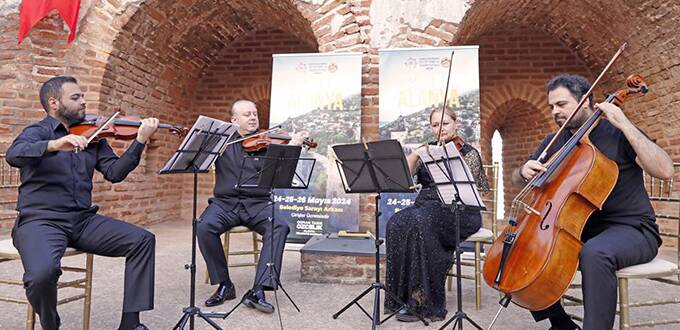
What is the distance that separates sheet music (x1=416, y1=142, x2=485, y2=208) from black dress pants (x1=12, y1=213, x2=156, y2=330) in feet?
5.12

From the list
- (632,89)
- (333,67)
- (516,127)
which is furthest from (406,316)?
(516,127)

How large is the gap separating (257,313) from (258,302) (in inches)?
2.6

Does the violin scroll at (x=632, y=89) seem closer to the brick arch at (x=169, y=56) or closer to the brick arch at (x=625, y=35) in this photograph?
the brick arch at (x=625, y=35)

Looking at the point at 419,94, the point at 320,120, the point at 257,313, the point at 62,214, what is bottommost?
the point at 257,313

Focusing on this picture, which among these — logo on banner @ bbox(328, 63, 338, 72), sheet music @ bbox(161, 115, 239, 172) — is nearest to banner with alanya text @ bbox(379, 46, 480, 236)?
logo on banner @ bbox(328, 63, 338, 72)

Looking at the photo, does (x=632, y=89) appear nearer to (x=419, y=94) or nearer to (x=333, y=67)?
(x=419, y=94)

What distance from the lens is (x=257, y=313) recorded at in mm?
2729

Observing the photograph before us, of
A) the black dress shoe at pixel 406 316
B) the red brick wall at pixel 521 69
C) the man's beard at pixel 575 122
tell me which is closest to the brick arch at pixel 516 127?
the red brick wall at pixel 521 69

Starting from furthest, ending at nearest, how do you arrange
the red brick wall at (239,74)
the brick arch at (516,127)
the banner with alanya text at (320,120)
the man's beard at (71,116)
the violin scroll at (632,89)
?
1. the red brick wall at (239,74)
2. the brick arch at (516,127)
3. the banner with alanya text at (320,120)
4. the man's beard at (71,116)
5. the violin scroll at (632,89)

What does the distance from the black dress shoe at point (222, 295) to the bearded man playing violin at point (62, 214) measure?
24.7 inches

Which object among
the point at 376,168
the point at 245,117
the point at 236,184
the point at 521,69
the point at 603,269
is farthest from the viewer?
the point at 521,69

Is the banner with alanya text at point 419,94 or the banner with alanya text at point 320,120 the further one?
the banner with alanya text at point 320,120

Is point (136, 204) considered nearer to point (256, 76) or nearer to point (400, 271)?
point (256, 76)

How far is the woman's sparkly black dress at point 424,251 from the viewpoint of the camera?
2637 mm
